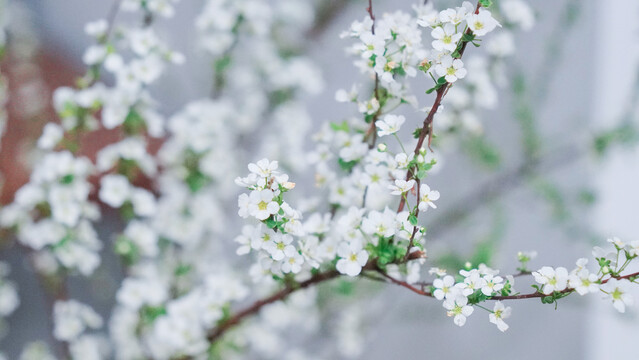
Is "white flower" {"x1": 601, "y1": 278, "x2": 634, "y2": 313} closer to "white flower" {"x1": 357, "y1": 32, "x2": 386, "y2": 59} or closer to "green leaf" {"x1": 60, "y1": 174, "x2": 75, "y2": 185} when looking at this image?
"white flower" {"x1": 357, "y1": 32, "x2": 386, "y2": 59}

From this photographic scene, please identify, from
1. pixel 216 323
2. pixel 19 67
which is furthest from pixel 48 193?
pixel 19 67

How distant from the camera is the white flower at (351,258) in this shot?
1.42ft

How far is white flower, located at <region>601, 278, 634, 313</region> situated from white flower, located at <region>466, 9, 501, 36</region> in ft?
0.61

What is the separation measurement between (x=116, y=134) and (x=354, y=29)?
28.7 inches

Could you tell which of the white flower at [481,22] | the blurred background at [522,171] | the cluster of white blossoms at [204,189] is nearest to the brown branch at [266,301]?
the cluster of white blossoms at [204,189]

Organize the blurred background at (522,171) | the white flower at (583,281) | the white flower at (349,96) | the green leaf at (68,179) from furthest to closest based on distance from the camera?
1. the blurred background at (522,171)
2. the green leaf at (68,179)
3. the white flower at (349,96)
4. the white flower at (583,281)

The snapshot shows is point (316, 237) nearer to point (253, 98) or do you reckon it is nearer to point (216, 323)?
point (216, 323)

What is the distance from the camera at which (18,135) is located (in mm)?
1021

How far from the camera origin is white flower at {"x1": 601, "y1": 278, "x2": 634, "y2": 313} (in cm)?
38

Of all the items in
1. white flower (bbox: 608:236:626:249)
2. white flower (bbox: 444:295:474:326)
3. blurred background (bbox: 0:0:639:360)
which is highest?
blurred background (bbox: 0:0:639:360)

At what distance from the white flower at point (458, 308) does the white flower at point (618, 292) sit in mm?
90

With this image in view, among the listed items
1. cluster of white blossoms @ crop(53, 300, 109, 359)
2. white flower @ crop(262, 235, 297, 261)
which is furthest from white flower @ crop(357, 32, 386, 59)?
cluster of white blossoms @ crop(53, 300, 109, 359)

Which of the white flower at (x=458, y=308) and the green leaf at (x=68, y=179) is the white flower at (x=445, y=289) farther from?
the green leaf at (x=68, y=179)

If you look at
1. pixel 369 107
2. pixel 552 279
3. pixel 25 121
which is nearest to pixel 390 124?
pixel 369 107
